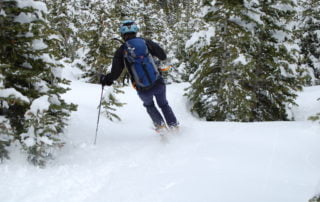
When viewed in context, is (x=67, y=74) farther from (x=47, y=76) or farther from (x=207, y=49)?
(x=47, y=76)

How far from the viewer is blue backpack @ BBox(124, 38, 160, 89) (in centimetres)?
575

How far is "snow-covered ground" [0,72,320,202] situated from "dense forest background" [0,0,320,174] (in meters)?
0.63

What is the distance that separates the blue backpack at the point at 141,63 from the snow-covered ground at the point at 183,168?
1356 mm

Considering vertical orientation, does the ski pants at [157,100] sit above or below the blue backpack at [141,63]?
below

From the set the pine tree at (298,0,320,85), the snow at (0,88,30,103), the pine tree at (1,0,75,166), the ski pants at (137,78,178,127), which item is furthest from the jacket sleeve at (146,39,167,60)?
the pine tree at (298,0,320,85)

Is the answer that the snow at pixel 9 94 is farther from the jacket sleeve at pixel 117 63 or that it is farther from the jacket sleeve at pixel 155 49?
the jacket sleeve at pixel 155 49

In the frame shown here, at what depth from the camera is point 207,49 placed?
9.82 m

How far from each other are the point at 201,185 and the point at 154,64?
9.99 ft

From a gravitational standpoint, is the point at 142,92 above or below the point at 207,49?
below

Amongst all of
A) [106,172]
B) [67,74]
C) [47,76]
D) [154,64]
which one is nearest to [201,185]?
[106,172]

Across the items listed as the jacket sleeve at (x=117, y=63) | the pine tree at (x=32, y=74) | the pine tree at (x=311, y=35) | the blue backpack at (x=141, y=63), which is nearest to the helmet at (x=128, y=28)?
the blue backpack at (x=141, y=63)

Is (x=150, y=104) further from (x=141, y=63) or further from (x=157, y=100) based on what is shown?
(x=141, y=63)

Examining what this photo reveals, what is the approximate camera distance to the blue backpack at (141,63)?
575 cm

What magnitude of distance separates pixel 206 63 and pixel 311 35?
14141mm
